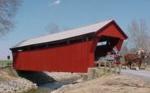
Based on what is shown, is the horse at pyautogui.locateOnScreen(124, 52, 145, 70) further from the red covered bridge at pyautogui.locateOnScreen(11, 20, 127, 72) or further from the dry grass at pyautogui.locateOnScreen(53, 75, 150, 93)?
the dry grass at pyautogui.locateOnScreen(53, 75, 150, 93)

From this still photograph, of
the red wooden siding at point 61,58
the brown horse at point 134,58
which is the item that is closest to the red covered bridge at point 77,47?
the red wooden siding at point 61,58

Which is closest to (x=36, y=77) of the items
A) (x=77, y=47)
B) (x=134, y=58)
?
(x=77, y=47)

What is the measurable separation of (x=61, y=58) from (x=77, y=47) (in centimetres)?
348

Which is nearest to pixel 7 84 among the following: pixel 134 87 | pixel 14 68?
pixel 14 68

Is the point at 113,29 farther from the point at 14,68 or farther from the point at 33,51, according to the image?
the point at 14,68

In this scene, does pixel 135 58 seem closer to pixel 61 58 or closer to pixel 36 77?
pixel 61 58

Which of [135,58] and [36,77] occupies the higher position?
[135,58]

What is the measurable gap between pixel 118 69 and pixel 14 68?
2698 centimetres

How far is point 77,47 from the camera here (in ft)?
98.1

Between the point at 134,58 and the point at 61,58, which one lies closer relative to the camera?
the point at 134,58

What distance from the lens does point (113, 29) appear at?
29422 millimetres

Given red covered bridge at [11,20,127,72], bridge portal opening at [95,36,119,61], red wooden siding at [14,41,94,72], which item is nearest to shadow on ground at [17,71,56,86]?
red wooden siding at [14,41,94,72]

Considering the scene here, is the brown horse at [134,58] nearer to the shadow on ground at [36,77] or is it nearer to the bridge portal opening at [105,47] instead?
the bridge portal opening at [105,47]

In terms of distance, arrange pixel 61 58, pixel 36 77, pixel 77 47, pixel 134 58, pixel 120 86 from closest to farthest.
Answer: pixel 120 86 → pixel 134 58 → pixel 77 47 → pixel 61 58 → pixel 36 77
